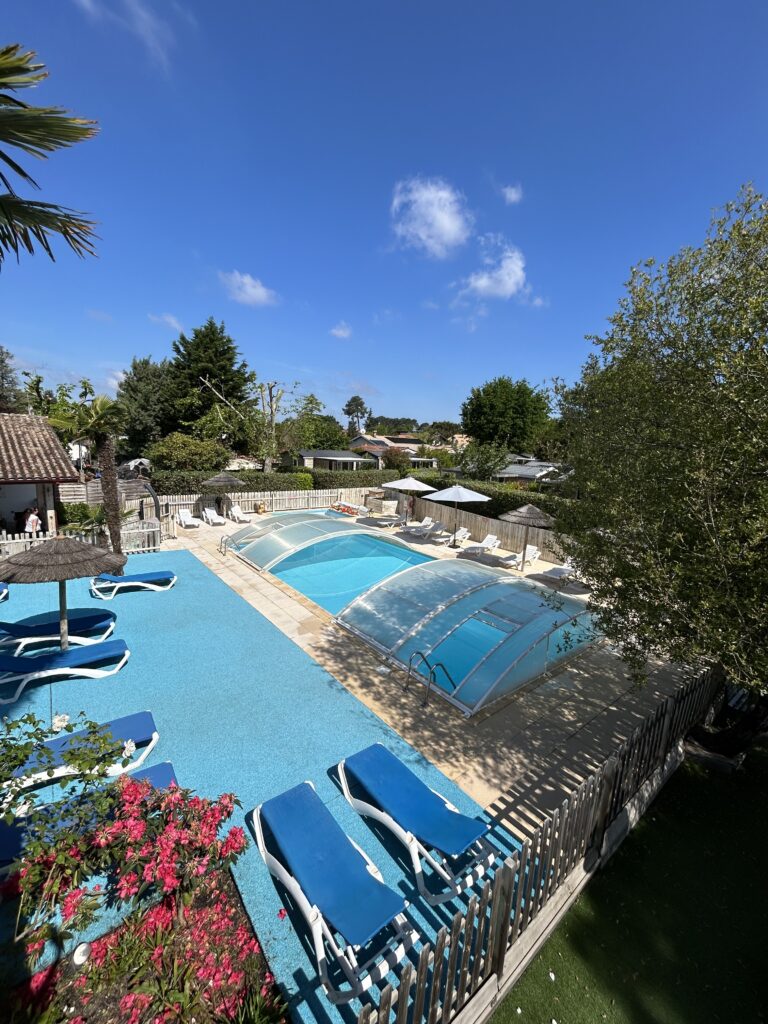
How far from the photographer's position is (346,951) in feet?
12.0

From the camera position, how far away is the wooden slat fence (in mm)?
17812

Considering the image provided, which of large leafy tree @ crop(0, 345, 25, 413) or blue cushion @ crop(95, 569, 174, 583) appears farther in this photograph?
large leafy tree @ crop(0, 345, 25, 413)

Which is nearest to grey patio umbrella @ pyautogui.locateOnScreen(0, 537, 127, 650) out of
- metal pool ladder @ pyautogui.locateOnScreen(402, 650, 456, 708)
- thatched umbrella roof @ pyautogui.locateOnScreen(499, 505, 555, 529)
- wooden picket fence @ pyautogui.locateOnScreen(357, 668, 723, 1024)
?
metal pool ladder @ pyautogui.locateOnScreen(402, 650, 456, 708)

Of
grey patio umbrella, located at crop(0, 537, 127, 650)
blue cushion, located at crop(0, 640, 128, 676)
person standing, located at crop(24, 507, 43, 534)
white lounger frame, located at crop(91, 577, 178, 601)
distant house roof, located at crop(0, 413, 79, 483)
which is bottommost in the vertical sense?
white lounger frame, located at crop(91, 577, 178, 601)

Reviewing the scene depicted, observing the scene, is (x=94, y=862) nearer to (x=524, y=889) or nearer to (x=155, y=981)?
(x=155, y=981)

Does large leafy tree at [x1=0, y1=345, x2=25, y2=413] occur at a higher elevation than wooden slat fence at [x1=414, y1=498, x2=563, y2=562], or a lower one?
higher

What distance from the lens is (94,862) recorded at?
12.3 feet

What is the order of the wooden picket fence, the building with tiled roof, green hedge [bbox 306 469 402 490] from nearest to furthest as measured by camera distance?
the wooden picket fence < the building with tiled roof < green hedge [bbox 306 469 402 490]

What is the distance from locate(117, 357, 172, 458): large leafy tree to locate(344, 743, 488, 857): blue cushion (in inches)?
1757

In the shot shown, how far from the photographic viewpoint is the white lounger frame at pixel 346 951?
3.32 metres

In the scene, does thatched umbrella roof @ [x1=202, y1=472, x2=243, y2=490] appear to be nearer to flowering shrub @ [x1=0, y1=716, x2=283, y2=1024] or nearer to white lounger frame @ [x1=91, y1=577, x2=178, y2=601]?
white lounger frame @ [x1=91, y1=577, x2=178, y2=601]

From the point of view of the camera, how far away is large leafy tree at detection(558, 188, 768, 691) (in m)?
4.14

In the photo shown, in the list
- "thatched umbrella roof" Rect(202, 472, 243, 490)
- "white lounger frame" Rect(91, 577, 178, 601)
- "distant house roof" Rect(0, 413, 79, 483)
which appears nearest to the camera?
"white lounger frame" Rect(91, 577, 178, 601)

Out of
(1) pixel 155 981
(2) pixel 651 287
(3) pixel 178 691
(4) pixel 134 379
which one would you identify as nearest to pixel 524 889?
(1) pixel 155 981
